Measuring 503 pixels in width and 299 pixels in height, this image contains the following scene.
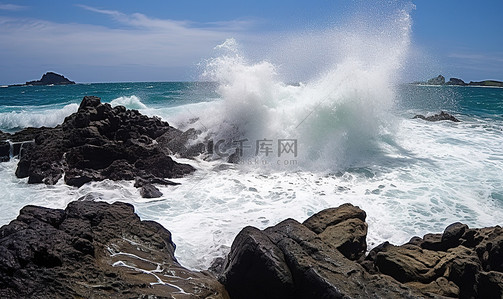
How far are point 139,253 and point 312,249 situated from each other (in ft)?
6.51

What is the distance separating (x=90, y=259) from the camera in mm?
4035

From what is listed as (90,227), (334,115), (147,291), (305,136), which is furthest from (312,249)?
(334,115)

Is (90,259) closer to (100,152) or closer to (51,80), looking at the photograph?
(100,152)

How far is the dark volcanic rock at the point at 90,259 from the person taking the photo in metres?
3.53

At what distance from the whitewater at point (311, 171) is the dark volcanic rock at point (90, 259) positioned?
1.06 m

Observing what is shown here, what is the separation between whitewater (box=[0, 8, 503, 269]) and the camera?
23.9 feet

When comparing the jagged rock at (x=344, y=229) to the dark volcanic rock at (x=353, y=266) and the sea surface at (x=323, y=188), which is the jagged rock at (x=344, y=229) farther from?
the sea surface at (x=323, y=188)

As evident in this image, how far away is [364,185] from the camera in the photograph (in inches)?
360

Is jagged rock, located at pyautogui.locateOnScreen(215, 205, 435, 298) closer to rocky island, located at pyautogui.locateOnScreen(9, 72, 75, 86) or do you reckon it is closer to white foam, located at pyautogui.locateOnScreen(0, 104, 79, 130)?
white foam, located at pyautogui.locateOnScreen(0, 104, 79, 130)

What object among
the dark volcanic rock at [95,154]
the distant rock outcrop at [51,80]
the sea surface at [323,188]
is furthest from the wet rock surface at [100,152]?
the distant rock outcrop at [51,80]

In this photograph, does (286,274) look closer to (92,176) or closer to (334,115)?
(92,176)

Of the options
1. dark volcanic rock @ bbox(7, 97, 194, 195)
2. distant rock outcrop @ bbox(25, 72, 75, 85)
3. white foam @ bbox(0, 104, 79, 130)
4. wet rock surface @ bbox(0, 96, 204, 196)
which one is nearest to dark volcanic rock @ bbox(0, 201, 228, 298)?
wet rock surface @ bbox(0, 96, 204, 196)

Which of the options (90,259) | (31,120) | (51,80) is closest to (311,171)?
(90,259)

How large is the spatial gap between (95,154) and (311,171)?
5381mm
